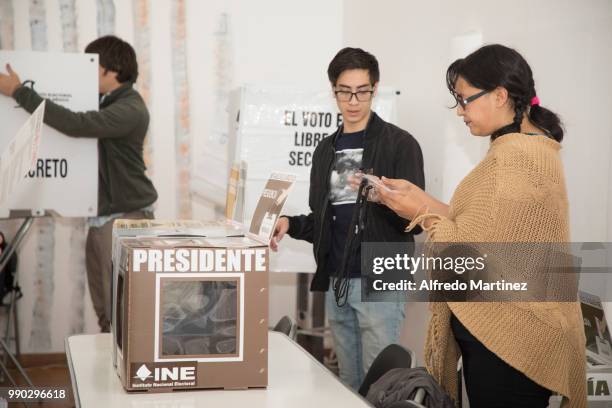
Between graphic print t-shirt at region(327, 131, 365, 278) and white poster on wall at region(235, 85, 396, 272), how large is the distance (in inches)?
39.3

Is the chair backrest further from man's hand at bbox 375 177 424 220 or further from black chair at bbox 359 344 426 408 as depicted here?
man's hand at bbox 375 177 424 220

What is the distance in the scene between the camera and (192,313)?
155cm

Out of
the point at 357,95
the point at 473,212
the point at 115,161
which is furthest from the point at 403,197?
the point at 115,161

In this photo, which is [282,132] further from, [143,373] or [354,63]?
[143,373]

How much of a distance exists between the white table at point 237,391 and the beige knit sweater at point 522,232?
14.6 inches

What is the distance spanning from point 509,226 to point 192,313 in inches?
28.7

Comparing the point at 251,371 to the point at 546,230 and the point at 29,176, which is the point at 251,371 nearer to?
the point at 546,230

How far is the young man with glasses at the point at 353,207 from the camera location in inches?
101

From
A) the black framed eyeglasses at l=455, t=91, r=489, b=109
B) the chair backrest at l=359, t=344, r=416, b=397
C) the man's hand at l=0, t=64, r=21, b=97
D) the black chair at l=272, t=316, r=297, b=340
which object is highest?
the man's hand at l=0, t=64, r=21, b=97

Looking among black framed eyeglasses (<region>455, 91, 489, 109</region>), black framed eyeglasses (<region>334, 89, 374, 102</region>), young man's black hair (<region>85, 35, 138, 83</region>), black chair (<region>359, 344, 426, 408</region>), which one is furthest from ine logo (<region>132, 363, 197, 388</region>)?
young man's black hair (<region>85, 35, 138, 83</region>)

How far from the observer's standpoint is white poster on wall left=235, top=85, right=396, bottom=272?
367 centimetres

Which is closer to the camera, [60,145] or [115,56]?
[60,145]

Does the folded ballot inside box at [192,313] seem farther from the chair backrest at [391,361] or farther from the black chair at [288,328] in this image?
the black chair at [288,328]

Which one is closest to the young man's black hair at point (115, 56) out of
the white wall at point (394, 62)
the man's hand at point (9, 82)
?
the man's hand at point (9, 82)
